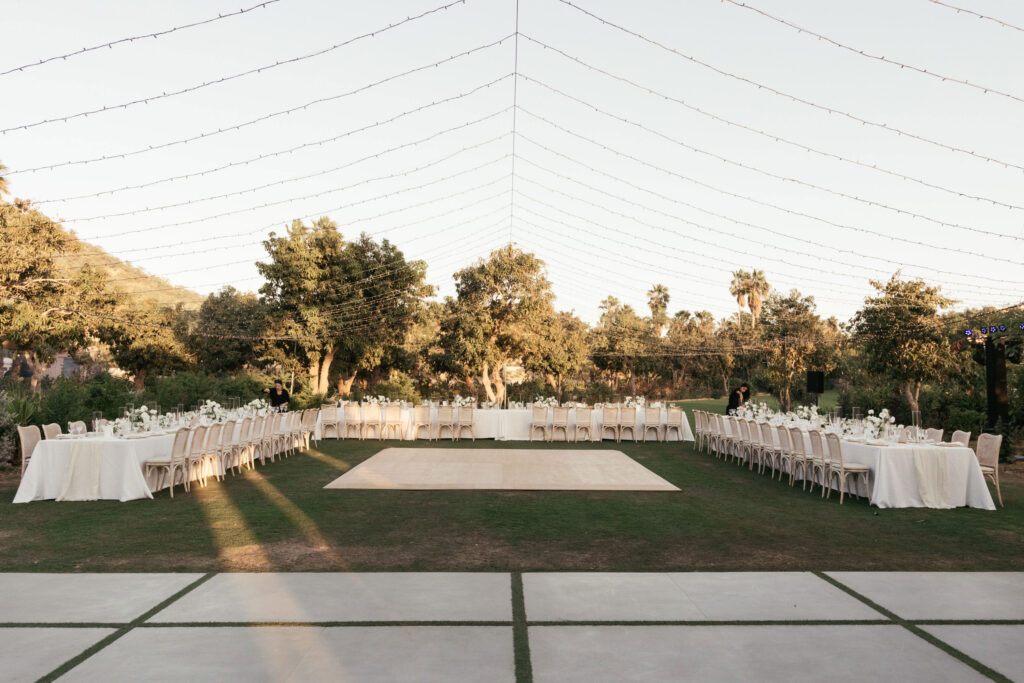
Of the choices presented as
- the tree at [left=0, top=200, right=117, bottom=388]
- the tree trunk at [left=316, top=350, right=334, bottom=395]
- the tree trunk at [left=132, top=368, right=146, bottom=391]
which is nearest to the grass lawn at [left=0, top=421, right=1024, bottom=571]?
the tree at [left=0, top=200, right=117, bottom=388]

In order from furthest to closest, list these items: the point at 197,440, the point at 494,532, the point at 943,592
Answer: the point at 197,440 → the point at 494,532 → the point at 943,592

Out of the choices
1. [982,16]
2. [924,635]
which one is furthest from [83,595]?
[982,16]

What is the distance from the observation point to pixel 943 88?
28.2 feet

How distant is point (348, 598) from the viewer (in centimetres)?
420

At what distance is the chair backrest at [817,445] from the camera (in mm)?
8756

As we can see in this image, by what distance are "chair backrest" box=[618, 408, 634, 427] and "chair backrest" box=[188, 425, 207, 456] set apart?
9386mm

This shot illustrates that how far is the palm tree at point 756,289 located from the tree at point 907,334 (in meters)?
31.8

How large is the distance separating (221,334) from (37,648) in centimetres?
3280

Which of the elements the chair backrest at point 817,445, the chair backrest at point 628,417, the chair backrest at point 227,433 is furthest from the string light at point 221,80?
the chair backrest at point 628,417

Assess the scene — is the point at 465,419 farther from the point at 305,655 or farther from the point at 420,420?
the point at 305,655

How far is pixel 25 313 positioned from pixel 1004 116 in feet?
72.7

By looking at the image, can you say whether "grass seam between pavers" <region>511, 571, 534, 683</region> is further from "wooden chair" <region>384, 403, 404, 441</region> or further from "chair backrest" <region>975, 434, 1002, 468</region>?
"wooden chair" <region>384, 403, 404, 441</region>

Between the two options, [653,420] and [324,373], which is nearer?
[653,420]

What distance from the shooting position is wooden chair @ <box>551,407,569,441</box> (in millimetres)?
15570
